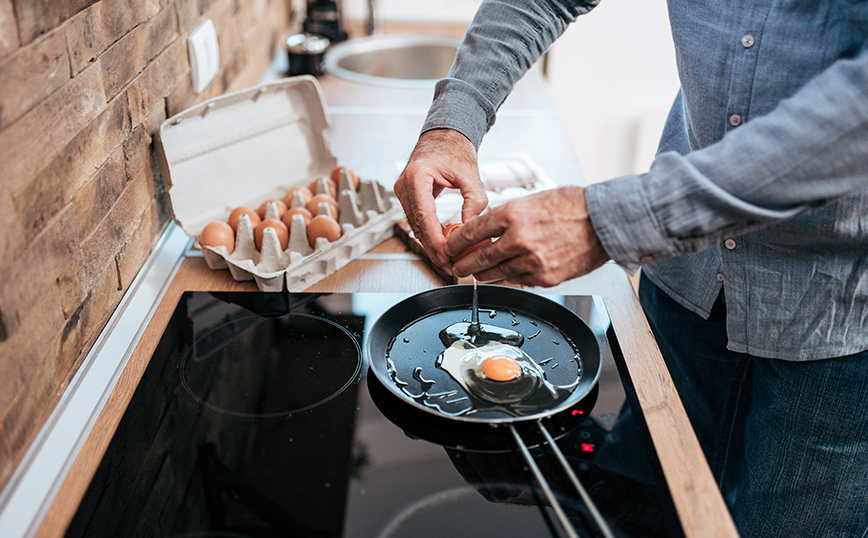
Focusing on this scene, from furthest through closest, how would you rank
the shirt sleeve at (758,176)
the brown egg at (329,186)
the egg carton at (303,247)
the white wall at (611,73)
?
the white wall at (611,73), the brown egg at (329,186), the egg carton at (303,247), the shirt sleeve at (758,176)

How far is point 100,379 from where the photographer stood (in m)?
0.87

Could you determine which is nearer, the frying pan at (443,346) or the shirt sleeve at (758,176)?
the shirt sleeve at (758,176)

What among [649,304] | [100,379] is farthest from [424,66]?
[100,379]

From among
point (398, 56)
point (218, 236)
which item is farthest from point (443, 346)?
point (398, 56)

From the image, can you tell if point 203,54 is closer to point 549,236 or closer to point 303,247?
point 303,247

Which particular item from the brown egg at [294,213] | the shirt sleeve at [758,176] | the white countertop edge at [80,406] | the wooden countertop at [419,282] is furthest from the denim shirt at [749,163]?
the white countertop edge at [80,406]

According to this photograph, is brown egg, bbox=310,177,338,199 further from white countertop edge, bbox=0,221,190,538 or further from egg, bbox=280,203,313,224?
white countertop edge, bbox=0,221,190,538

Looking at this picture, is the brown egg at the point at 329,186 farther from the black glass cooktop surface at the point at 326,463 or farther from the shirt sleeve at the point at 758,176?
the shirt sleeve at the point at 758,176

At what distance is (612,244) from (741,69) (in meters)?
0.36

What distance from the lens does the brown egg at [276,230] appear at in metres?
1.16

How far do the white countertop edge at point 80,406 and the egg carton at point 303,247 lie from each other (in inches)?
4.1

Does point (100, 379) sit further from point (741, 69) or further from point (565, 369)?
point (741, 69)

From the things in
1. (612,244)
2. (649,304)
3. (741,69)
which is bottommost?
(649,304)

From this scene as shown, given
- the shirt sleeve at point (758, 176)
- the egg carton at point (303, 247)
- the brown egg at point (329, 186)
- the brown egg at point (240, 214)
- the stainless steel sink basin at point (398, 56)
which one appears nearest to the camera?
the shirt sleeve at point (758, 176)
